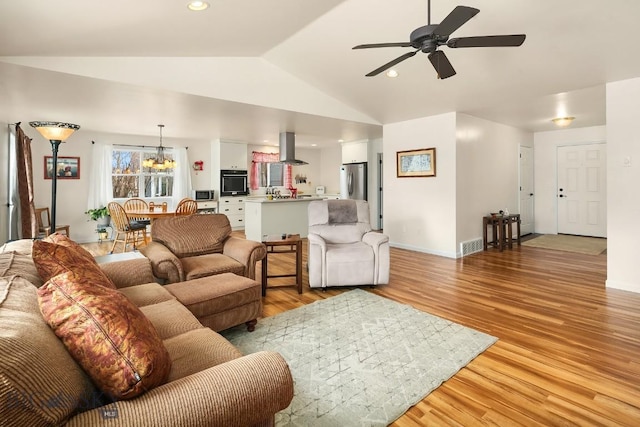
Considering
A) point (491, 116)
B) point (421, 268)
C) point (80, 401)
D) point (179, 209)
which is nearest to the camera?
point (80, 401)

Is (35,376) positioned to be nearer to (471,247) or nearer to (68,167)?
(471,247)

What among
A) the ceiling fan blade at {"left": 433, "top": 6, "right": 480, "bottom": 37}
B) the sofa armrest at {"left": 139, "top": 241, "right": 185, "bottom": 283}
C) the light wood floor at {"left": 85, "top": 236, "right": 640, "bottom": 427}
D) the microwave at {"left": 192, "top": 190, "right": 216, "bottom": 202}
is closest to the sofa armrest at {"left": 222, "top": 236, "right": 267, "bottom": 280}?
the light wood floor at {"left": 85, "top": 236, "right": 640, "bottom": 427}

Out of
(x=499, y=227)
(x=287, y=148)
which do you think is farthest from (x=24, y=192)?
(x=499, y=227)

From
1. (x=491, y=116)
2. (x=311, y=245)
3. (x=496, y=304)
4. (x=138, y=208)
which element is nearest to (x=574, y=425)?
(x=496, y=304)

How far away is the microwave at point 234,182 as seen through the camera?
8383 mm

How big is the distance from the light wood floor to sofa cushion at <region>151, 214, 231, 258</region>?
82 centimetres

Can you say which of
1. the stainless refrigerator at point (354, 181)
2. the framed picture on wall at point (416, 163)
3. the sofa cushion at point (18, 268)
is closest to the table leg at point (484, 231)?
the framed picture on wall at point (416, 163)

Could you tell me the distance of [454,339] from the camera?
252cm

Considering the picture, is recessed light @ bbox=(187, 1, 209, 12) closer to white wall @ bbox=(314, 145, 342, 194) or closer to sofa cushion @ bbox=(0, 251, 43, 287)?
sofa cushion @ bbox=(0, 251, 43, 287)

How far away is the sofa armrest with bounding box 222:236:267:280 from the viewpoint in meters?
3.15

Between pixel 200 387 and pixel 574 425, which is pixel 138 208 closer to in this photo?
pixel 200 387

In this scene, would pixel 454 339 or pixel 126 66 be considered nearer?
pixel 454 339

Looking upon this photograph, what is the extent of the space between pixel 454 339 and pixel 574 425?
910 mm

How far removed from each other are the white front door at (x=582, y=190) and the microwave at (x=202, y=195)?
→ 7915 millimetres
